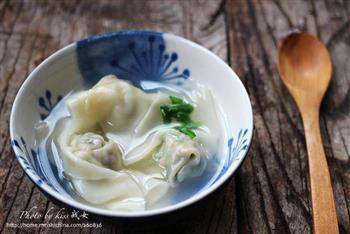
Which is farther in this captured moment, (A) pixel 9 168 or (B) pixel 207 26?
(B) pixel 207 26

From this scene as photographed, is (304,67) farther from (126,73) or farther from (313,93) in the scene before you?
(126,73)

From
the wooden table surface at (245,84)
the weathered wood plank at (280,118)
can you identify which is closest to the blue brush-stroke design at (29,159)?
the wooden table surface at (245,84)

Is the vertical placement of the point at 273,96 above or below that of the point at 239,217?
above

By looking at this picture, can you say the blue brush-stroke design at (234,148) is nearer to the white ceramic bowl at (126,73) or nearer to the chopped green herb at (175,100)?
the white ceramic bowl at (126,73)

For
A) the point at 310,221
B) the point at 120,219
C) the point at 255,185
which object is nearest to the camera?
the point at 120,219

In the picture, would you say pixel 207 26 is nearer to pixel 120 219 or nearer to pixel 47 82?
pixel 47 82

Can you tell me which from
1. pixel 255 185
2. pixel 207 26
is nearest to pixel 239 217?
pixel 255 185

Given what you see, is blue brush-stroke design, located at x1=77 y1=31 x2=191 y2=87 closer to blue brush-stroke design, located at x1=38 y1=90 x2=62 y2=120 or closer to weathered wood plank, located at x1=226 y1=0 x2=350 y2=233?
blue brush-stroke design, located at x1=38 y1=90 x2=62 y2=120
